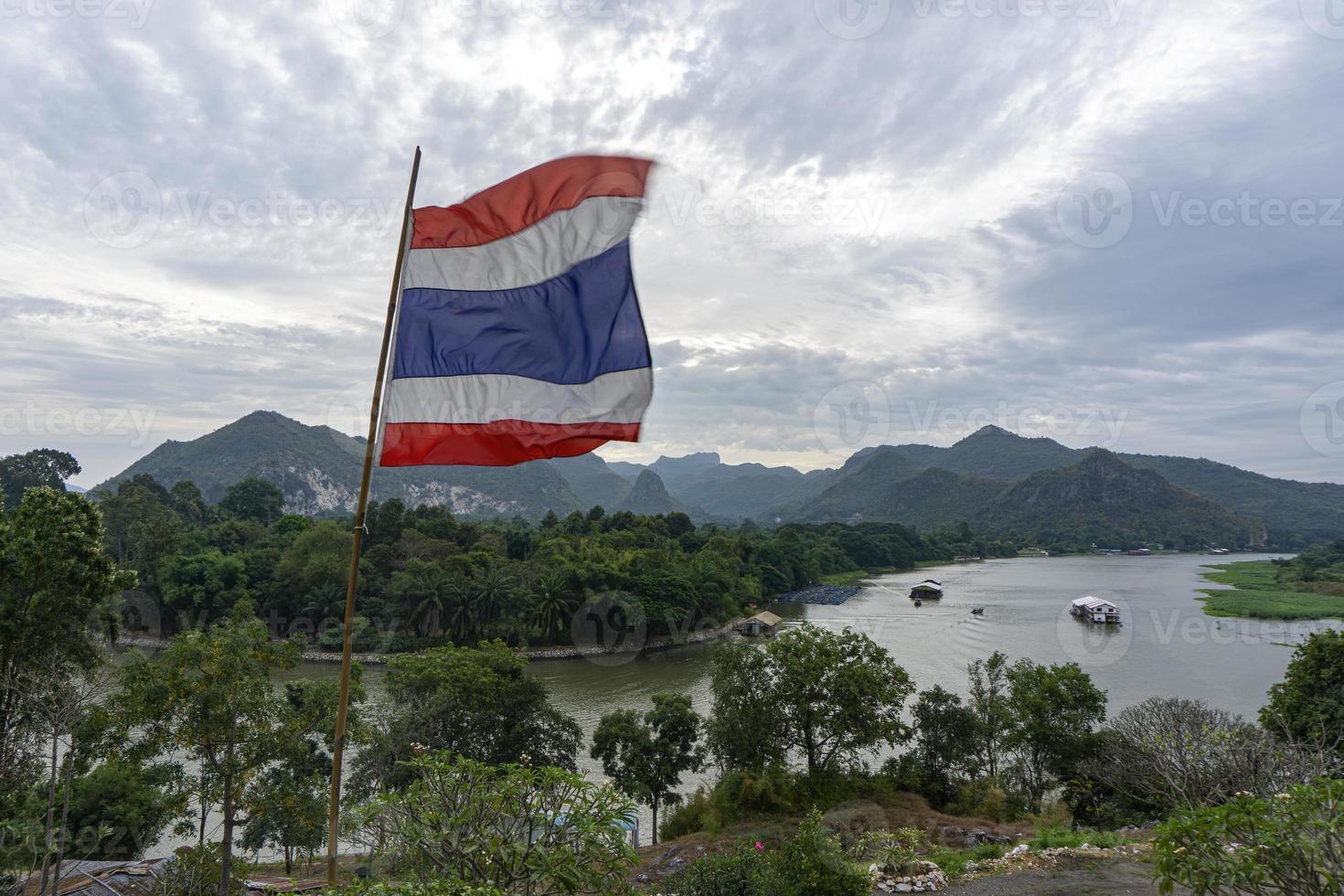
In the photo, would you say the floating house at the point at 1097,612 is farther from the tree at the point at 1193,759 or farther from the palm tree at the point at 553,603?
the palm tree at the point at 553,603

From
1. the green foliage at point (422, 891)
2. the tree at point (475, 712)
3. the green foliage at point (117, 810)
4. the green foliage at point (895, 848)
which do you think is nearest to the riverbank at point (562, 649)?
the tree at point (475, 712)

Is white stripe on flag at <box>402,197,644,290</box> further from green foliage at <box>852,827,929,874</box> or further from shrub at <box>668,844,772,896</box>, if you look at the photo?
green foliage at <box>852,827,929,874</box>

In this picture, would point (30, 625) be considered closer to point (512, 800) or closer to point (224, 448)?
point (512, 800)

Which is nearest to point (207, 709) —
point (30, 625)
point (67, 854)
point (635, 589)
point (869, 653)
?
point (30, 625)

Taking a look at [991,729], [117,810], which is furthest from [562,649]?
[117,810]

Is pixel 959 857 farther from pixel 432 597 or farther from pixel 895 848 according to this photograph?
pixel 432 597

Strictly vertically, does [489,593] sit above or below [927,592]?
above
